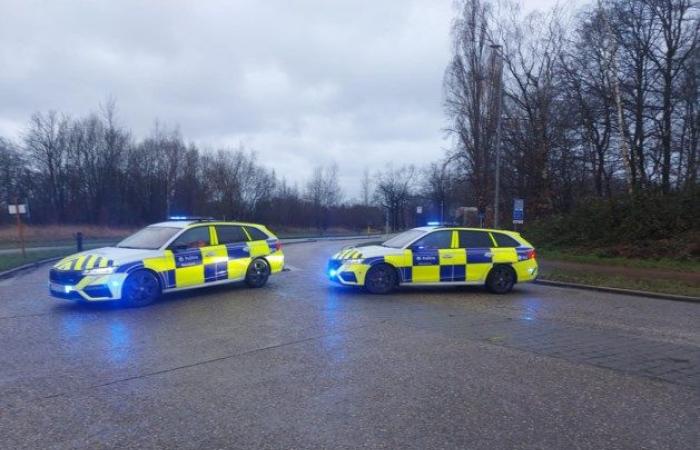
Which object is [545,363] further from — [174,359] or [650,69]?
[650,69]

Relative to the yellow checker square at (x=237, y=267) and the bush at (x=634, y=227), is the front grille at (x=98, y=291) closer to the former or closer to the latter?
the yellow checker square at (x=237, y=267)

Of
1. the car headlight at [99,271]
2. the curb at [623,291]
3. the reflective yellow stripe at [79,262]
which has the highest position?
the reflective yellow stripe at [79,262]

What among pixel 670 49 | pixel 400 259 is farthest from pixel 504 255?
pixel 670 49

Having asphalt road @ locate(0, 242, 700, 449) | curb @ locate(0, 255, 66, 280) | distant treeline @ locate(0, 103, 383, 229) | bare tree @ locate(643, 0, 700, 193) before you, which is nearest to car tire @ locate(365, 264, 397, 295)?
asphalt road @ locate(0, 242, 700, 449)

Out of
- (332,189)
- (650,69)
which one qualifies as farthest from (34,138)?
(650,69)

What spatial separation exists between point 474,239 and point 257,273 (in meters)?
4.88

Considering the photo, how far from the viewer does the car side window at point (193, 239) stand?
977cm

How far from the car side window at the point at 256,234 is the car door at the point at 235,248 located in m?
0.17

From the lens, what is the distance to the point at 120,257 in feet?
29.0

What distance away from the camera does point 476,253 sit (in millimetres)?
11109

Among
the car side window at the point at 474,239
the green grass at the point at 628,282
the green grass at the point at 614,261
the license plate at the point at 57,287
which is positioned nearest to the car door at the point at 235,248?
the license plate at the point at 57,287

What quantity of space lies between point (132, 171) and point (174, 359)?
5736cm

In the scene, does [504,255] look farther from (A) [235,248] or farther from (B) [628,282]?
(A) [235,248]

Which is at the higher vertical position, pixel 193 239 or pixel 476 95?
pixel 476 95
